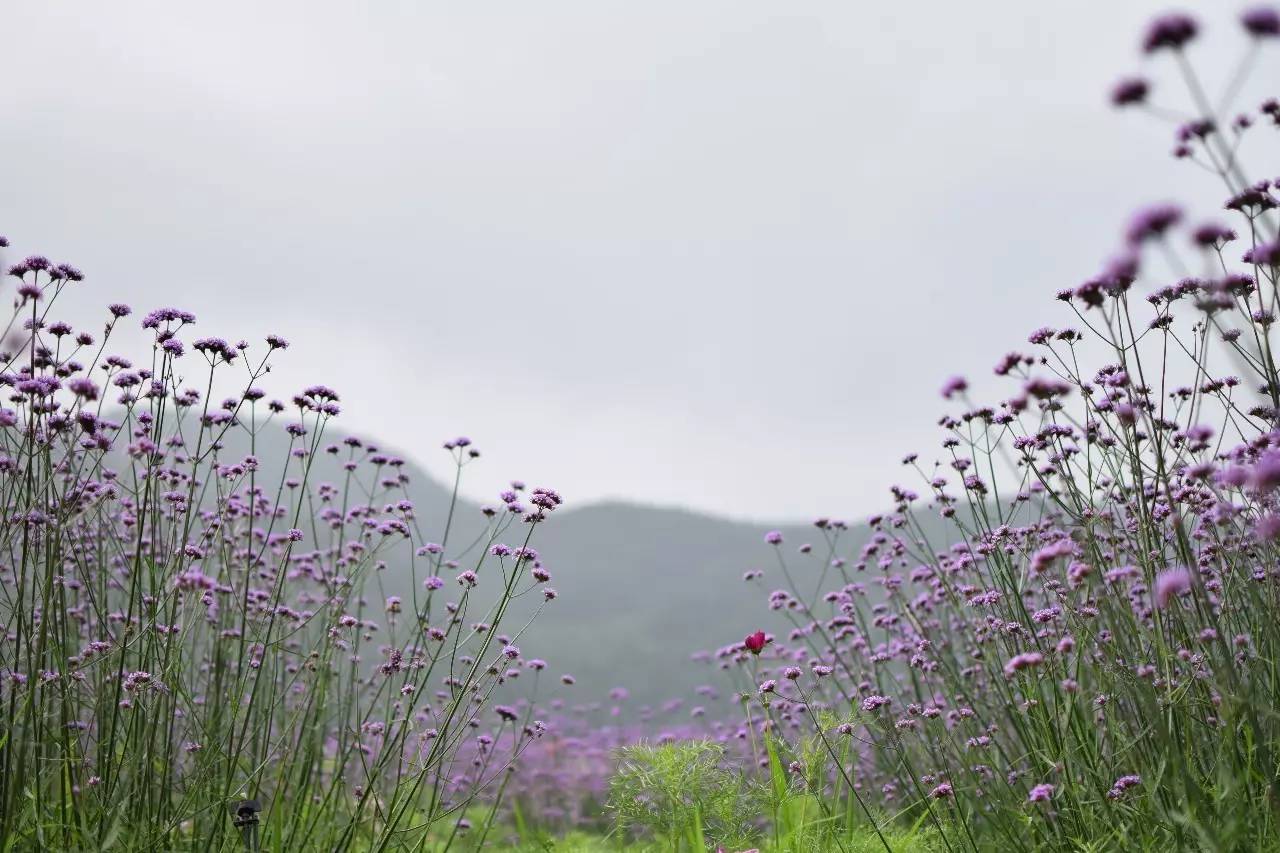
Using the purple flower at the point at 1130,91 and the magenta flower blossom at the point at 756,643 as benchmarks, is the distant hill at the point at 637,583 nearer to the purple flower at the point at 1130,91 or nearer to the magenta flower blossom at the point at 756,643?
the magenta flower blossom at the point at 756,643

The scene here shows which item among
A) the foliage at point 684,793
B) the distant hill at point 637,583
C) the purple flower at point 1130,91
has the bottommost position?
the foliage at point 684,793

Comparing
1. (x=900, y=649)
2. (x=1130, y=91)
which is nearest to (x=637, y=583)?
(x=900, y=649)

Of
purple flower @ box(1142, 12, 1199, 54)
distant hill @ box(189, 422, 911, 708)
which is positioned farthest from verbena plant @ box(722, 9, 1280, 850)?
distant hill @ box(189, 422, 911, 708)

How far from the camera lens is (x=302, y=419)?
12.4 ft

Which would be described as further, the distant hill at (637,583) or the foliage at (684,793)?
the distant hill at (637,583)

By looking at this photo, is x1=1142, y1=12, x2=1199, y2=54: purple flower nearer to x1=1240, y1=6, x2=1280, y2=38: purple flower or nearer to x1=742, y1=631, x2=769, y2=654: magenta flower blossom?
x1=1240, y1=6, x2=1280, y2=38: purple flower

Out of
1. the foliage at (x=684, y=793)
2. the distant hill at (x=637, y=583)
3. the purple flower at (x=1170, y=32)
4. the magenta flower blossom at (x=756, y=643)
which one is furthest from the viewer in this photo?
the distant hill at (x=637, y=583)

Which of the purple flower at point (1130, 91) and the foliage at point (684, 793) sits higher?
the purple flower at point (1130, 91)

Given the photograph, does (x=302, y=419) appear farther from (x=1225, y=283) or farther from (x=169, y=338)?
(x=1225, y=283)

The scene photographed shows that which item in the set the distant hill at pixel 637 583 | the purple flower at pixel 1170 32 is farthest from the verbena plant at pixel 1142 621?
the distant hill at pixel 637 583

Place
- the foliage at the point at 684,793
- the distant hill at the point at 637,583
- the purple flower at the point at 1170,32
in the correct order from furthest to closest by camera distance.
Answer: the distant hill at the point at 637,583
the foliage at the point at 684,793
the purple flower at the point at 1170,32

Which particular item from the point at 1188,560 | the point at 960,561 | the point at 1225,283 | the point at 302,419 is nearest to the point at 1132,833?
the point at 1188,560

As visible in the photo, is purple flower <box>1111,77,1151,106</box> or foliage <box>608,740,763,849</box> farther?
foliage <box>608,740,763,849</box>

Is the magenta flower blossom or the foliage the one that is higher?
the magenta flower blossom
